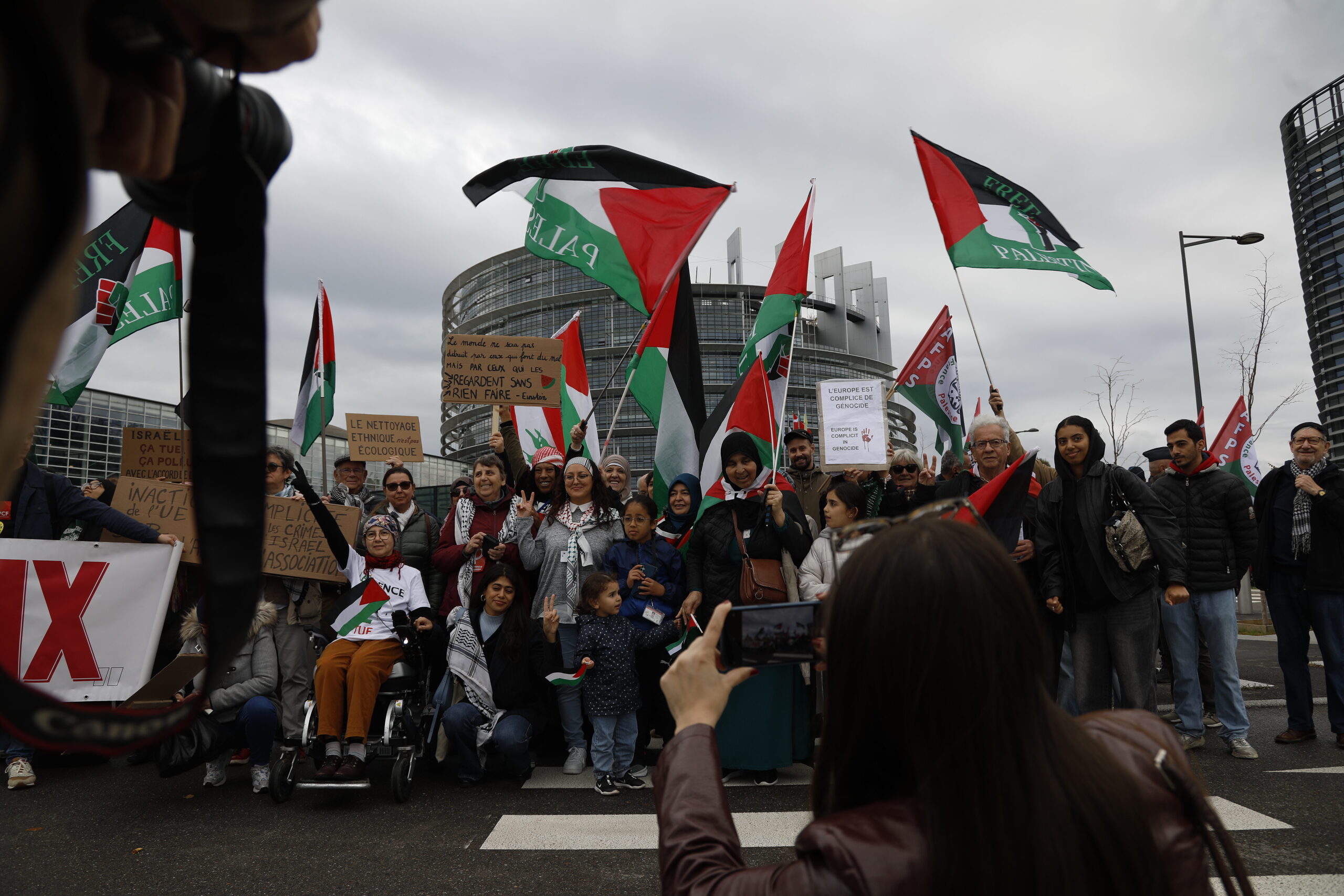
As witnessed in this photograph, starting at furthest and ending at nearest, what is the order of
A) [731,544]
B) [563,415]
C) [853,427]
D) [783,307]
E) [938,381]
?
[563,415], [938,381], [853,427], [783,307], [731,544]

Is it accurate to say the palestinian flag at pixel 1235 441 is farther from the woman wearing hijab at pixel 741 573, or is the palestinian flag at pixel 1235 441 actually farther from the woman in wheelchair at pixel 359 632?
the woman in wheelchair at pixel 359 632

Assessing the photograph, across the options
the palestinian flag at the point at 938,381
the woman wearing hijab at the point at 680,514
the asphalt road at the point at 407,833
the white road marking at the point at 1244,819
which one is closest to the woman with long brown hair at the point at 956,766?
the asphalt road at the point at 407,833

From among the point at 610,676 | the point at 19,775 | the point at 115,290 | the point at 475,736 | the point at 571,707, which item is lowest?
the point at 19,775

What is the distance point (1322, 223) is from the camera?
17.8 meters

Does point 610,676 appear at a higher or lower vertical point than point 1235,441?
lower

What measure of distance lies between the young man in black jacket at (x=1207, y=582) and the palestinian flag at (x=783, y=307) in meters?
2.91

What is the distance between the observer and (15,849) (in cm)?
416

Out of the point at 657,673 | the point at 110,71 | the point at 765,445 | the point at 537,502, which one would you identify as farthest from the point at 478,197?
the point at 110,71

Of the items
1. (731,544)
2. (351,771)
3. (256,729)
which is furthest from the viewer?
(731,544)

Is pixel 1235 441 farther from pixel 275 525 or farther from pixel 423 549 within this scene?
pixel 275 525

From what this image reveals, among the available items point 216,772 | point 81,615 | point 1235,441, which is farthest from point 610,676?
point 1235,441

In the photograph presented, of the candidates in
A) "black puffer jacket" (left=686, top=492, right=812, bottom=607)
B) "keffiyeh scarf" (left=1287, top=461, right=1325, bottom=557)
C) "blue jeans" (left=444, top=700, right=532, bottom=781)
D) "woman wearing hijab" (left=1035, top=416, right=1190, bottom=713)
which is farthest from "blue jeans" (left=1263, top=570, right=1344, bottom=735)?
"blue jeans" (left=444, top=700, right=532, bottom=781)

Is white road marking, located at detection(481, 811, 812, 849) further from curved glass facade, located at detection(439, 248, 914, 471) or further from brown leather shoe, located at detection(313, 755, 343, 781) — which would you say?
curved glass facade, located at detection(439, 248, 914, 471)

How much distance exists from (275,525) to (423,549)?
112cm
